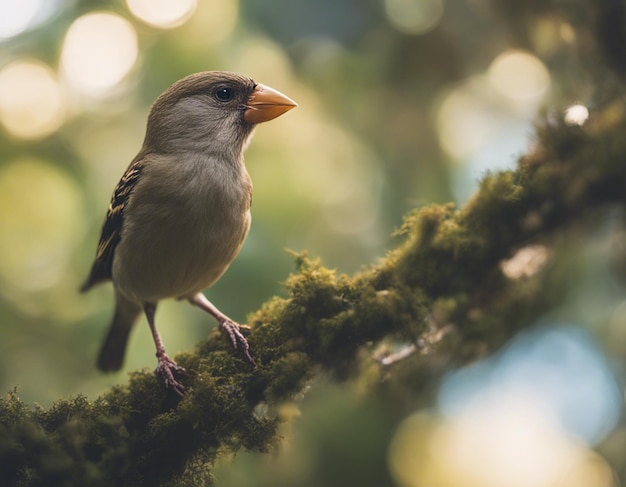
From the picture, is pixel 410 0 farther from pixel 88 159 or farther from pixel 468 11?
pixel 88 159

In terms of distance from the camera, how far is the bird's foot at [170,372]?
8.64 ft

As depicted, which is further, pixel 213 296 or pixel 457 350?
pixel 213 296

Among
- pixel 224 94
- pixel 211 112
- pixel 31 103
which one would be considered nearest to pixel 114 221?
pixel 211 112

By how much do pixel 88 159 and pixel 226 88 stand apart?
5.50ft

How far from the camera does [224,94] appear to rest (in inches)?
147

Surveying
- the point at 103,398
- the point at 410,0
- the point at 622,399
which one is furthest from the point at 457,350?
the point at 410,0

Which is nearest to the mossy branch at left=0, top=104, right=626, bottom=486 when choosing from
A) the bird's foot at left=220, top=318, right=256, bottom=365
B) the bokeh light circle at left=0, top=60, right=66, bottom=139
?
the bird's foot at left=220, top=318, right=256, bottom=365

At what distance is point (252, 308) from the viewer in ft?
14.0

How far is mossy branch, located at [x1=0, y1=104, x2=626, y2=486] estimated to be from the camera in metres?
2.29

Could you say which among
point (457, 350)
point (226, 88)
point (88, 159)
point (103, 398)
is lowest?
point (457, 350)

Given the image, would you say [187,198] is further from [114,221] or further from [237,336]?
[237,336]

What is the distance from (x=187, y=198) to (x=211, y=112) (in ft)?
2.23

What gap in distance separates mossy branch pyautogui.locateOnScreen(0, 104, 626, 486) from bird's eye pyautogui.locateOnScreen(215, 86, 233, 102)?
4.94 feet

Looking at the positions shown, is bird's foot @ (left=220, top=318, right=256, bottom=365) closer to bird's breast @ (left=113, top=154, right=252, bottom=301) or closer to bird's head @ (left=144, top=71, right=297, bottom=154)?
bird's breast @ (left=113, top=154, right=252, bottom=301)
